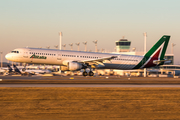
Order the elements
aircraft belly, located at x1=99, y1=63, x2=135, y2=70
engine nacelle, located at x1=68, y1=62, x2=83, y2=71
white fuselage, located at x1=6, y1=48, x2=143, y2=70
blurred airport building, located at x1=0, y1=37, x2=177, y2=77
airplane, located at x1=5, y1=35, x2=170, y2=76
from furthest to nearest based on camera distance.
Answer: blurred airport building, located at x1=0, y1=37, x2=177, y2=77 < aircraft belly, located at x1=99, y1=63, x2=135, y2=70 < engine nacelle, located at x1=68, y1=62, x2=83, y2=71 < airplane, located at x1=5, y1=35, x2=170, y2=76 < white fuselage, located at x1=6, y1=48, x2=143, y2=70

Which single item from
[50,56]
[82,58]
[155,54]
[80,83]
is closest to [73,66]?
[82,58]

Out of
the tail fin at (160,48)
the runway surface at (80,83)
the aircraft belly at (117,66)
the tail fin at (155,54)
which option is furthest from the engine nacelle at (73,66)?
the tail fin at (160,48)

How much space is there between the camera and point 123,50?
467 feet

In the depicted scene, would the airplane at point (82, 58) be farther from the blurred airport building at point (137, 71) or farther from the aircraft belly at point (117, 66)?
the blurred airport building at point (137, 71)

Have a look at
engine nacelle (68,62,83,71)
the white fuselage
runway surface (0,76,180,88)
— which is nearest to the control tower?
the white fuselage

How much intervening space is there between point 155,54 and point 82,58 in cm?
1697

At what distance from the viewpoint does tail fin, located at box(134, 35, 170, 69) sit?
5431 centimetres

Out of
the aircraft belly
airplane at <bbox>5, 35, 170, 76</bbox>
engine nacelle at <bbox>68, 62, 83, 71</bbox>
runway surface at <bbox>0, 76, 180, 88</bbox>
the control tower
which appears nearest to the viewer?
runway surface at <bbox>0, 76, 180, 88</bbox>

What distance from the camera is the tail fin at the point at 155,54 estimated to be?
54.3 meters

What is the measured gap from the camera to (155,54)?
55.6 metres

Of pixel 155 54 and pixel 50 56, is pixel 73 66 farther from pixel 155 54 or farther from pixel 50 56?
pixel 155 54

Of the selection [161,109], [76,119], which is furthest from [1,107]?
[161,109]

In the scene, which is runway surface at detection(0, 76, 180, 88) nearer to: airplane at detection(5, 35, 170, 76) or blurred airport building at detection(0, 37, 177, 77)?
airplane at detection(5, 35, 170, 76)

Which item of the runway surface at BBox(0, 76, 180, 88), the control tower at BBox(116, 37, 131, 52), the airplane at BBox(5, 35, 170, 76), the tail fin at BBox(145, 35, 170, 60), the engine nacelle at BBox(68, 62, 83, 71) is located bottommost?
the runway surface at BBox(0, 76, 180, 88)
